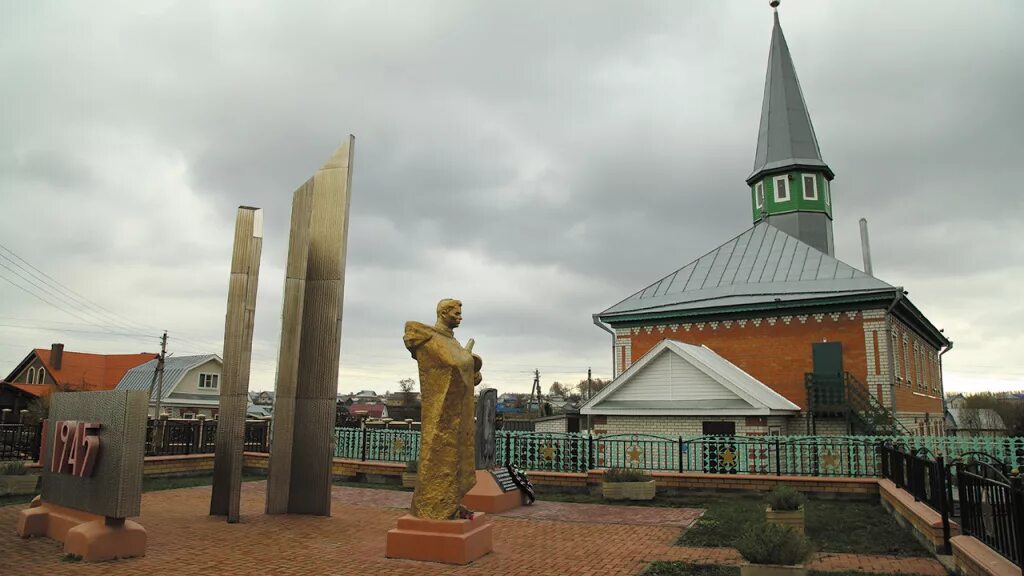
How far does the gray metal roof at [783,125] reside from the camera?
101ft

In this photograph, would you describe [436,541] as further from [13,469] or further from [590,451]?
[13,469]

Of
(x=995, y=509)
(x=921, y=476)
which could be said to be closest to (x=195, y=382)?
(x=921, y=476)

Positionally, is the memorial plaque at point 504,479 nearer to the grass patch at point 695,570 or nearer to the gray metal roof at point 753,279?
the grass patch at point 695,570

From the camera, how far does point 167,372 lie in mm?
44469

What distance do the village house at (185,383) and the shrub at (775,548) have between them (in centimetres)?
4125

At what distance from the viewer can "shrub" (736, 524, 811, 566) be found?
6.24 metres

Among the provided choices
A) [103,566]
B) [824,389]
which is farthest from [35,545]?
[824,389]

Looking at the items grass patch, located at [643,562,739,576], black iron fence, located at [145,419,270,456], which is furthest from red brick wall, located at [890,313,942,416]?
black iron fence, located at [145,419,270,456]

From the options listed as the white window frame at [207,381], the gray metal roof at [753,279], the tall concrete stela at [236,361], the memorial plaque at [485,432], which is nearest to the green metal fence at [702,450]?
the memorial plaque at [485,432]

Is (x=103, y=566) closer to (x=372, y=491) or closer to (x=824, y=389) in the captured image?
(x=372, y=491)

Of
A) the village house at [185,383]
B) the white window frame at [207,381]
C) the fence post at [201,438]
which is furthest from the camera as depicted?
the white window frame at [207,381]

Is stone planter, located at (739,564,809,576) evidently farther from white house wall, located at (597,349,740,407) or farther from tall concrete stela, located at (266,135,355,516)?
white house wall, located at (597,349,740,407)

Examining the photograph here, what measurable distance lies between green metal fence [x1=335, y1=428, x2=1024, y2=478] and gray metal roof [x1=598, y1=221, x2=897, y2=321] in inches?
308

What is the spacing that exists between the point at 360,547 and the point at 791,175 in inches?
1077
